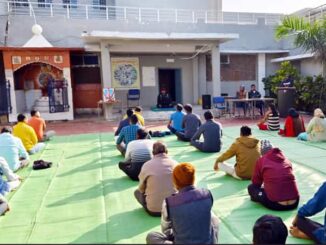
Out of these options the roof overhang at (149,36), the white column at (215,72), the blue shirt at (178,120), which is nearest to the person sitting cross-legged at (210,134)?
the blue shirt at (178,120)

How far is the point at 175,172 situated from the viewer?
290 cm

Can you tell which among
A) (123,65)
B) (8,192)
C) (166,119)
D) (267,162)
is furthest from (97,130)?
(267,162)

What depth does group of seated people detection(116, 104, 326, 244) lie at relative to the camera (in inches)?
108

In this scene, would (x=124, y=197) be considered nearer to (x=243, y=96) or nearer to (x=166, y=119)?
(x=166, y=119)

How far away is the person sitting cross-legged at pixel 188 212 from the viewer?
2727 mm

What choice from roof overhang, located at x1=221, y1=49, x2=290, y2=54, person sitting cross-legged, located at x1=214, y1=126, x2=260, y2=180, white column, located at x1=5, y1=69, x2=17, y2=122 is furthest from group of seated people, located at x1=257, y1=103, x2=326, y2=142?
white column, located at x1=5, y1=69, x2=17, y2=122

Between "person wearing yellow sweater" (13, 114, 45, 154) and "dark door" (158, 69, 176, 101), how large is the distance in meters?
11.0

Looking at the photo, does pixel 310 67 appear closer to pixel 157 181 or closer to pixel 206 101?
pixel 206 101

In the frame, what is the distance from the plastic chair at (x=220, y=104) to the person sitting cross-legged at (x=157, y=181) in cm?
1072

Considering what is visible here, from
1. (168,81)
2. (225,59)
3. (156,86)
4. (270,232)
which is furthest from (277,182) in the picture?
(168,81)

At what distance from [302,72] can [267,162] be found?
46.4 feet

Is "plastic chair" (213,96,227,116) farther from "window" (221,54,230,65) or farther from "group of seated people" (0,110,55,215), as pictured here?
"group of seated people" (0,110,55,215)

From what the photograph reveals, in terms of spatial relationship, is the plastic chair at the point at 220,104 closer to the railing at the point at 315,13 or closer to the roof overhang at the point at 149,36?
the roof overhang at the point at 149,36

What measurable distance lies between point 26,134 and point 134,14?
12.2m
